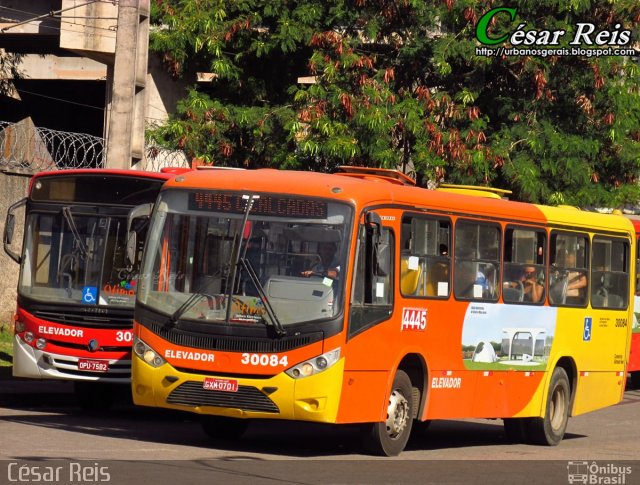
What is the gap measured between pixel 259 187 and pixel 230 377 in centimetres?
180

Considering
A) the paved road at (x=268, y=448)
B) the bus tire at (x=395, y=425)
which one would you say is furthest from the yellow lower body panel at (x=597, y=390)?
the bus tire at (x=395, y=425)

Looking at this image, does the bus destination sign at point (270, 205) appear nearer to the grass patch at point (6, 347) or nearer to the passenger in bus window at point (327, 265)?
the passenger in bus window at point (327, 265)

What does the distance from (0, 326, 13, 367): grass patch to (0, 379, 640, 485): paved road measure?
197 cm

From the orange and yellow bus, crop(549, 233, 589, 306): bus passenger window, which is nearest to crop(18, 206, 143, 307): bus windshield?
the orange and yellow bus

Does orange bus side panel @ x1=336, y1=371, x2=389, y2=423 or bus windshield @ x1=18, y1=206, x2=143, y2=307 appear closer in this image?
orange bus side panel @ x1=336, y1=371, x2=389, y2=423

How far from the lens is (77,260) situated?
16.3m

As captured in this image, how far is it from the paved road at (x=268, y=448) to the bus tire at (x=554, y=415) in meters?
0.20

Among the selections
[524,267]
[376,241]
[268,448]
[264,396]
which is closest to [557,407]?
[524,267]

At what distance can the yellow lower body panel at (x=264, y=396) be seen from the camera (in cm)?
1210

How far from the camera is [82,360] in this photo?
1582 centimetres

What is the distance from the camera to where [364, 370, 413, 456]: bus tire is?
42.1 feet

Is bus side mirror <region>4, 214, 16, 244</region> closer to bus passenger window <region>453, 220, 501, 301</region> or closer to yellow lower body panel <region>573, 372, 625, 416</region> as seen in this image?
bus passenger window <region>453, 220, 501, 301</region>

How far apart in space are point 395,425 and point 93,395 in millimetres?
5100

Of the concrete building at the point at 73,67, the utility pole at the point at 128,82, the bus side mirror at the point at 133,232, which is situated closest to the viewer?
the bus side mirror at the point at 133,232
